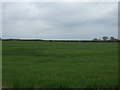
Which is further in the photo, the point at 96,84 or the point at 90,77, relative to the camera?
the point at 90,77

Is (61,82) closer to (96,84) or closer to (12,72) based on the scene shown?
(96,84)

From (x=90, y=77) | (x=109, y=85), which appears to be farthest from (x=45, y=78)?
(x=109, y=85)

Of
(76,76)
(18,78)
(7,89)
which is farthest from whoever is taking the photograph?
(76,76)

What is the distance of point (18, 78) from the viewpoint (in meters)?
8.53

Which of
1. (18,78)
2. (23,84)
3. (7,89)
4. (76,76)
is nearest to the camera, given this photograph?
(7,89)

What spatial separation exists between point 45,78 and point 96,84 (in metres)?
1.70

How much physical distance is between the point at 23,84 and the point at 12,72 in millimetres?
2303

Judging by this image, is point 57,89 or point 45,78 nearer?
point 57,89

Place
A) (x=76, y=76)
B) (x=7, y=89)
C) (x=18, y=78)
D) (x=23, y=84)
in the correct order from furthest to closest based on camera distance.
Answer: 1. (x=76, y=76)
2. (x=18, y=78)
3. (x=23, y=84)
4. (x=7, y=89)

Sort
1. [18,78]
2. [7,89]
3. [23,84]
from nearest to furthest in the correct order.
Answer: [7,89] < [23,84] < [18,78]

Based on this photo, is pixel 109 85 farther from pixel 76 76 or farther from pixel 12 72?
pixel 12 72

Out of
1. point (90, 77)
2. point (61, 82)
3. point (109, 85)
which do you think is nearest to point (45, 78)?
point (61, 82)

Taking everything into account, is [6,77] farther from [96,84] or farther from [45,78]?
[96,84]

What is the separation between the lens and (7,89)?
6.66 metres
